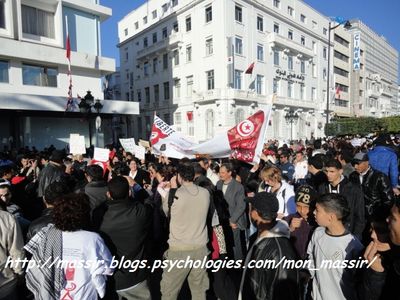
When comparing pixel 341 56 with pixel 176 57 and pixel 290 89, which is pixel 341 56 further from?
pixel 176 57

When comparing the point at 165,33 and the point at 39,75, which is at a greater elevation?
the point at 165,33

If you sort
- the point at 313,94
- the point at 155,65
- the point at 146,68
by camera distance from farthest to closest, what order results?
1. the point at 313,94
2. the point at 146,68
3. the point at 155,65

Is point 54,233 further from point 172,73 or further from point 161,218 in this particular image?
point 172,73

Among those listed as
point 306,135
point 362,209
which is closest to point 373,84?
point 306,135

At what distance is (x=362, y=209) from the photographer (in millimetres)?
3732

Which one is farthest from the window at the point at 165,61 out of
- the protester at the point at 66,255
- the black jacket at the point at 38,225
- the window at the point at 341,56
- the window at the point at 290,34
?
the protester at the point at 66,255

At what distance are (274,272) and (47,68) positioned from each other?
67.9 feet

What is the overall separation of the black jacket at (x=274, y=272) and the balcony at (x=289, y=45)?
3390 cm

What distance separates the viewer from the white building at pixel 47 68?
1724 cm

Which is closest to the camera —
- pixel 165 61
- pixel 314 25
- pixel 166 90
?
pixel 165 61

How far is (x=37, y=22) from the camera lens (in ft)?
62.5

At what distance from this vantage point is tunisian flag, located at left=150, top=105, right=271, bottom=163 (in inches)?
241

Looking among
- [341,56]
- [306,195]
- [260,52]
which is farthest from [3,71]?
[341,56]

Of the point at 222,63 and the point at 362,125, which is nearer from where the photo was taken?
the point at 222,63
